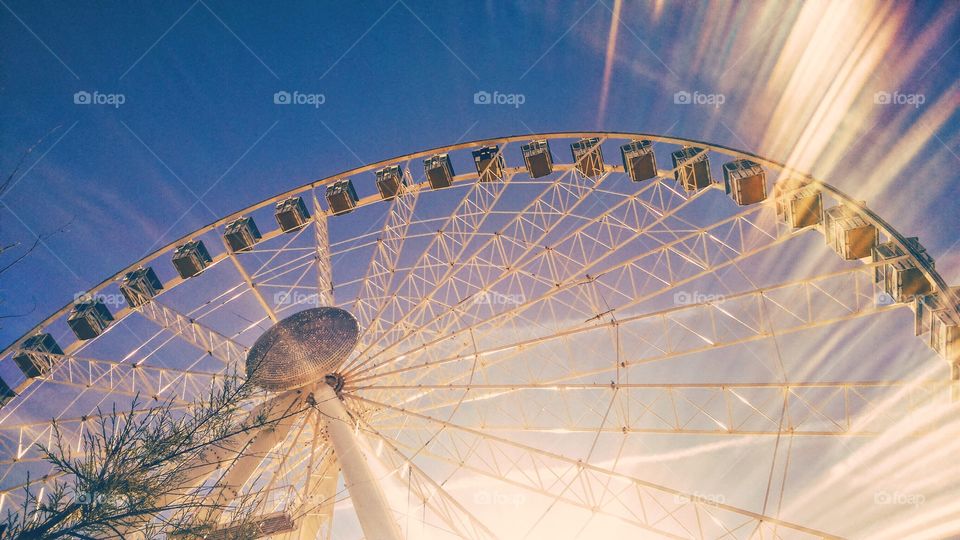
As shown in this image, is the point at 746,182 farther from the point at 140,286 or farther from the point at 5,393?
the point at 5,393

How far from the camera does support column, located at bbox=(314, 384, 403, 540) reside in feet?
34.4

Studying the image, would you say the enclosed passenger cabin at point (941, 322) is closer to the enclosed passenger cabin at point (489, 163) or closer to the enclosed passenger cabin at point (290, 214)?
the enclosed passenger cabin at point (489, 163)

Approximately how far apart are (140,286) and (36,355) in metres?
4.13

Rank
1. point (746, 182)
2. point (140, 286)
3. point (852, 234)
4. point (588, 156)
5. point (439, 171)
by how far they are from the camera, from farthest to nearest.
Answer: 1. point (439, 171)
2. point (140, 286)
3. point (588, 156)
4. point (746, 182)
5. point (852, 234)

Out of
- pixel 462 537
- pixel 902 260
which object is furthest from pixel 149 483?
pixel 902 260

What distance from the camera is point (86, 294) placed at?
17.3 meters

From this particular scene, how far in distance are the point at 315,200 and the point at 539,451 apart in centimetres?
1150

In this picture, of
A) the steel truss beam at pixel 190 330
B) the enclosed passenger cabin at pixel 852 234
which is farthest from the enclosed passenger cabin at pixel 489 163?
the steel truss beam at pixel 190 330

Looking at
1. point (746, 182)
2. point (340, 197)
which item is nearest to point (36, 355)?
point (340, 197)

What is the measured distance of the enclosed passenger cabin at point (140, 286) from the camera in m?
16.9

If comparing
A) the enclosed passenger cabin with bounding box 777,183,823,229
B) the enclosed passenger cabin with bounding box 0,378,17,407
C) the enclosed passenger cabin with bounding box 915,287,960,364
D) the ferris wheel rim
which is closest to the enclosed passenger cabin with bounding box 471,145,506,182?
the ferris wheel rim

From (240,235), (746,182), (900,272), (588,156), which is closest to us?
(900,272)

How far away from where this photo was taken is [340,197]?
17.7 metres

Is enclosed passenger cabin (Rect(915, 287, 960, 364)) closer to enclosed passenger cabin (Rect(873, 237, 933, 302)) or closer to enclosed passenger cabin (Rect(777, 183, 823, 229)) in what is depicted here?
enclosed passenger cabin (Rect(873, 237, 933, 302))
